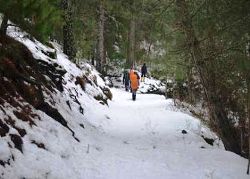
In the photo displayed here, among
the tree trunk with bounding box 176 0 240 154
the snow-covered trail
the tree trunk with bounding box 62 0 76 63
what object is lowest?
the snow-covered trail

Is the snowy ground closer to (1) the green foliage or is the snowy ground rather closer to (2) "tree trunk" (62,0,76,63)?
(1) the green foliage

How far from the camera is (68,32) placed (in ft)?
58.3

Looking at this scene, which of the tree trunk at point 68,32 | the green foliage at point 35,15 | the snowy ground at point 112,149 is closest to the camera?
the green foliage at point 35,15

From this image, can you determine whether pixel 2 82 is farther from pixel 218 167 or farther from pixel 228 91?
pixel 228 91

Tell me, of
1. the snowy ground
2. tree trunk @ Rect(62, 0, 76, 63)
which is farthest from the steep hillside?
tree trunk @ Rect(62, 0, 76, 63)

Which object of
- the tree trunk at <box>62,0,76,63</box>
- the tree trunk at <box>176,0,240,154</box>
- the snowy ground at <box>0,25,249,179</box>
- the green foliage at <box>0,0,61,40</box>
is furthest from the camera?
the tree trunk at <box>62,0,76,63</box>

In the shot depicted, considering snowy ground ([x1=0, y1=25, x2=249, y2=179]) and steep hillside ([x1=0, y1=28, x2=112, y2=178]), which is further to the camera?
snowy ground ([x1=0, y1=25, x2=249, y2=179])

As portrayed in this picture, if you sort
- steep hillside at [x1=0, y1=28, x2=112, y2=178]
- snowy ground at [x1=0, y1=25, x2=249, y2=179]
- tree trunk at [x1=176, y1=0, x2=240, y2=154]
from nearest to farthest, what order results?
steep hillside at [x1=0, y1=28, x2=112, y2=178] < snowy ground at [x1=0, y1=25, x2=249, y2=179] < tree trunk at [x1=176, y1=0, x2=240, y2=154]

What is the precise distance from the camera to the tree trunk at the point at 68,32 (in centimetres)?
1691

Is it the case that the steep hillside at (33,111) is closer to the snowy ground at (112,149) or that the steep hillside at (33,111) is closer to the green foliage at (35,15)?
the snowy ground at (112,149)

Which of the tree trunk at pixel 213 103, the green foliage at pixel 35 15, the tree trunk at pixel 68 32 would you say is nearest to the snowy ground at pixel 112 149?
the tree trunk at pixel 213 103

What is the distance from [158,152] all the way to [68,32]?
8.55m

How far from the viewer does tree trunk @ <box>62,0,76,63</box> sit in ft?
55.5

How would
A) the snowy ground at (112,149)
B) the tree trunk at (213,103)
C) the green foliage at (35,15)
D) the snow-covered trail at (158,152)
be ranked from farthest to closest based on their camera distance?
1. the tree trunk at (213,103)
2. the snow-covered trail at (158,152)
3. the snowy ground at (112,149)
4. the green foliage at (35,15)
